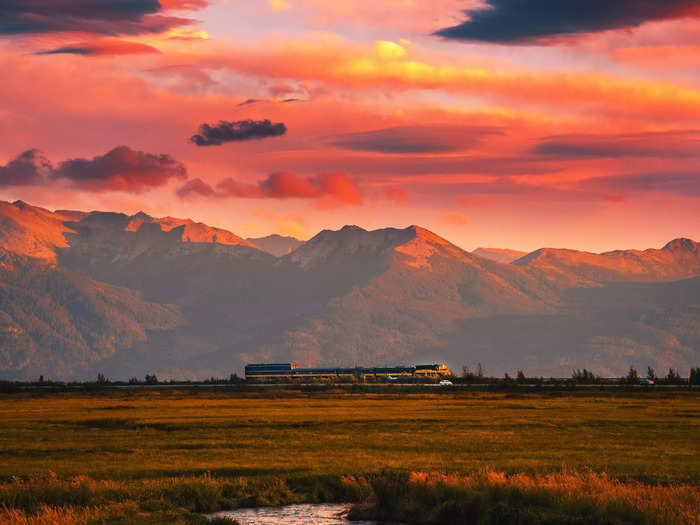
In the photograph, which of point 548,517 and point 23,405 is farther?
point 23,405

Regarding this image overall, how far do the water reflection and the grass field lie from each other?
0.90 m

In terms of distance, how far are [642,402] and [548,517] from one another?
7762 cm

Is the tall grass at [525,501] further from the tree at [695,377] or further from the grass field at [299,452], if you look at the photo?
the tree at [695,377]

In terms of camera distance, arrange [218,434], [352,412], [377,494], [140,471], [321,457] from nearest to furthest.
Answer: [377,494] → [140,471] → [321,457] → [218,434] → [352,412]

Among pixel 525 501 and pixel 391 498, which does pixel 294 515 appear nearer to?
pixel 391 498

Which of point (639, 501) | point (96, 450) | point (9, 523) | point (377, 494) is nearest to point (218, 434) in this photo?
point (96, 450)

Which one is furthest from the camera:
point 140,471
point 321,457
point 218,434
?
point 218,434

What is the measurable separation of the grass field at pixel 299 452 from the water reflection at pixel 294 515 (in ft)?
2.96

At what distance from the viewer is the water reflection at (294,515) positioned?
165ft

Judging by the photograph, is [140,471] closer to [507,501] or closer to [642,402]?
[507,501]

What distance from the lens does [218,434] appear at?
8031cm

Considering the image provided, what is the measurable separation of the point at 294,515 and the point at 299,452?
16.9 meters

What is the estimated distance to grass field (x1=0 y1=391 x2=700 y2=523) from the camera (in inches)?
2052

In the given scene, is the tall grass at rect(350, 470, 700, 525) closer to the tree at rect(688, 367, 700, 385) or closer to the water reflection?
the water reflection
